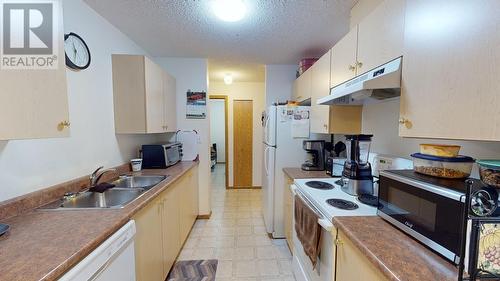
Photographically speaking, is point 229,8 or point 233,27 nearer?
point 229,8

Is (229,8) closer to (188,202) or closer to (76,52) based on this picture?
(76,52)

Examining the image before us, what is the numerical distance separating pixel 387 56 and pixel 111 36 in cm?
236

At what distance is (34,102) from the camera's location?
37.3 inches

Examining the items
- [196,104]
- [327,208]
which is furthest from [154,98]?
[327,208]

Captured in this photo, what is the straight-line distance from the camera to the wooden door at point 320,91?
6.59 feet

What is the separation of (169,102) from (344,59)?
2.11m

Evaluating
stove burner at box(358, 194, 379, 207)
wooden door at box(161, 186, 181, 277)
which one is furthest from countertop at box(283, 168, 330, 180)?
wooden door at box(161, 186, 181, 277)

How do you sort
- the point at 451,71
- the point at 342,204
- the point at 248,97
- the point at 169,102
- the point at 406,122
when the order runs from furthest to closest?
the point at 248,97 → the point at 169,102 → the point at 342,204 → the point at 406,122 → the point at 451,71

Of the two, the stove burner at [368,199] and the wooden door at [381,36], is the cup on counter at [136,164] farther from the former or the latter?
the wooden door at [381,36]

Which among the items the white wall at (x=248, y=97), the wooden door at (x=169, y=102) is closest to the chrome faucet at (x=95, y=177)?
the wooden door at (x=169, y=102)

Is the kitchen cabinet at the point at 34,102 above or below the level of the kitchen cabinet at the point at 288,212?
above

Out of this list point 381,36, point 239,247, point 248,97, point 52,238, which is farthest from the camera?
point 248,97

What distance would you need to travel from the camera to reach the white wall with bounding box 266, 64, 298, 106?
3395 mm

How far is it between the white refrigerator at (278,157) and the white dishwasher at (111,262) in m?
1.73
